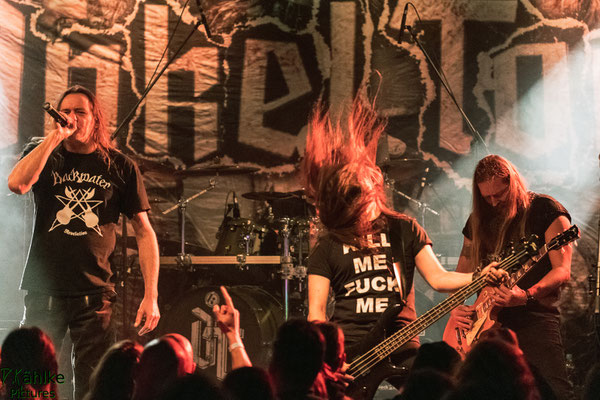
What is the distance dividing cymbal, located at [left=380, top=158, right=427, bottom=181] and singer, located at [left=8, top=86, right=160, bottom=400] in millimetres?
3144

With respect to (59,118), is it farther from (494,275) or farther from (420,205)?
(420,205)

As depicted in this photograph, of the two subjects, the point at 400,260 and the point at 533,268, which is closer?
the point at 400,260

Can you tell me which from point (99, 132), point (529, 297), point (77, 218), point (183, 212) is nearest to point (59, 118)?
point (99, 132)

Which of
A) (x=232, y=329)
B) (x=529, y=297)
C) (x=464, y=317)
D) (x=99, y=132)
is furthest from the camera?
(x=464, y=317)

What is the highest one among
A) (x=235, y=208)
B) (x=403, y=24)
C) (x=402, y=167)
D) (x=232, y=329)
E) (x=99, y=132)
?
(x=403, y=24)

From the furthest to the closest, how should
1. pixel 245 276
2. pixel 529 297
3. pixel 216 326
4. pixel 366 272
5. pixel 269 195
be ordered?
pixel 245 276 → pixel 269 195 → pixel 216 326 → pixel 529 297 → pixel 366 272

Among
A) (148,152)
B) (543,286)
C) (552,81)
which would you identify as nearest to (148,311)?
(543,286)

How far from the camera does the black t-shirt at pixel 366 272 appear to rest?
3936 mm

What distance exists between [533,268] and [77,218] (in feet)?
9.53

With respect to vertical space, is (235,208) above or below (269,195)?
below

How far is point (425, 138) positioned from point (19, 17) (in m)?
4.48

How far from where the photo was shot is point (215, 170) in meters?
7.54

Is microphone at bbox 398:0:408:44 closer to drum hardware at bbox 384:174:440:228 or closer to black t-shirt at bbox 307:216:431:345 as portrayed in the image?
drum hardware at bbox 384:174:440:228

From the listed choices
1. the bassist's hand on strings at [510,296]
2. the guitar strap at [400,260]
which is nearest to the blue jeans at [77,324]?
the guitar strap at [400,260]
